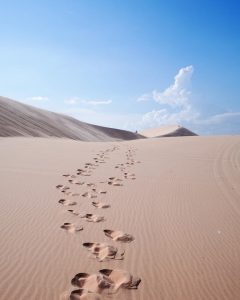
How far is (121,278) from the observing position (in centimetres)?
270

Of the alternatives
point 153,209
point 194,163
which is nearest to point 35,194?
point 153,209

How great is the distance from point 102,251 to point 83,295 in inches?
31.2

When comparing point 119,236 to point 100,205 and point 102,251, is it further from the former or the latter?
point 100,205

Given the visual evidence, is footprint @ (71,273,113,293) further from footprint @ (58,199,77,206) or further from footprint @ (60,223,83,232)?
footprint @ (58,199,77,206)

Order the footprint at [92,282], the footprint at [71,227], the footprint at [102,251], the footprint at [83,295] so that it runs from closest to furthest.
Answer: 1. the footprint at [83,295]
2. the footprint at [92,282]
3. the footprint at [102,251]
4. the footprint at [71,227]

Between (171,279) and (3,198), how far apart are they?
126 inches

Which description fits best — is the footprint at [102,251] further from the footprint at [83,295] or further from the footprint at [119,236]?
the footprint at [83,295]

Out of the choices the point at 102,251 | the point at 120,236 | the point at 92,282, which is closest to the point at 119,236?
the point at 120,236

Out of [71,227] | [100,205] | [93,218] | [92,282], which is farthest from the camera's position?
[100,205]

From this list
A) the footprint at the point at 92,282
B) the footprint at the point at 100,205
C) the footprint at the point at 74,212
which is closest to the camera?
the footprint at the point at 92,282

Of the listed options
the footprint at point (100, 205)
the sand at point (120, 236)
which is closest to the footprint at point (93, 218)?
the sand at point (120, 236)

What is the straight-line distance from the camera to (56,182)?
630 centimetres

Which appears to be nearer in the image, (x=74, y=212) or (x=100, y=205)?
(x=74, y=212)

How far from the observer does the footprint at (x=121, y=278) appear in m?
2.59
